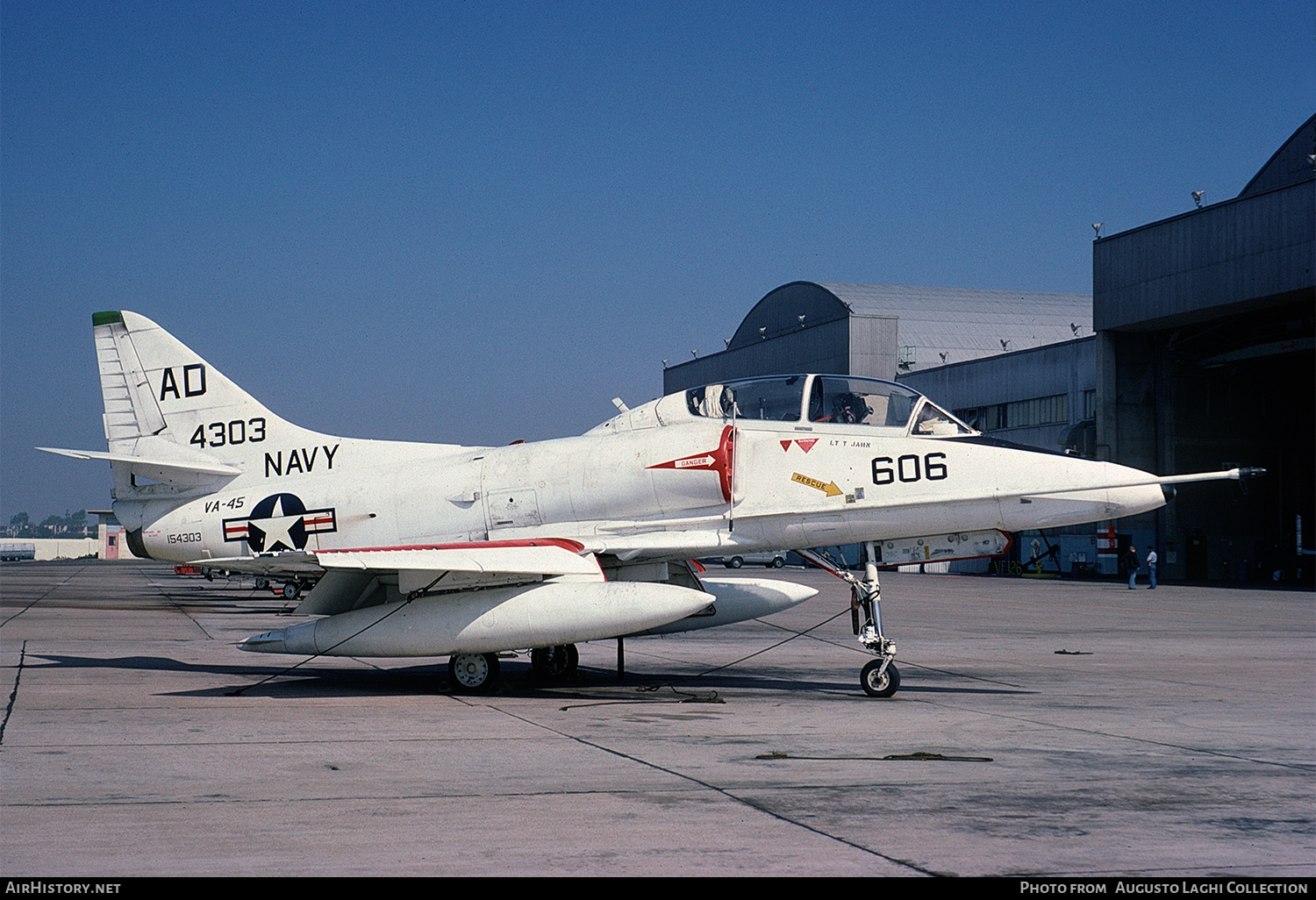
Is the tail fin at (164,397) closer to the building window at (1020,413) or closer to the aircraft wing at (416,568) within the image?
the aircraft wing at (416,568)

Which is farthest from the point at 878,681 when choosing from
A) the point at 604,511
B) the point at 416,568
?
the point at 416,568

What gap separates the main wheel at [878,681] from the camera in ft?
39.8

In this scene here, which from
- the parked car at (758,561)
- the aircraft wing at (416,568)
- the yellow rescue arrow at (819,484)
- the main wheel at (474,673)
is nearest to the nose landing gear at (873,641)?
the yellow rescue arrow at (819,484)

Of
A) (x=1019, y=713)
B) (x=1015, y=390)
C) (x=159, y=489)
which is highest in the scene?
(x=1015, y=390)

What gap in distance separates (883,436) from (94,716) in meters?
7.82

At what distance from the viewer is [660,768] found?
8109 millimetres

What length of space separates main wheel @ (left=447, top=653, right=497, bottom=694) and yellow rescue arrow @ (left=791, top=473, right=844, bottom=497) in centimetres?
362

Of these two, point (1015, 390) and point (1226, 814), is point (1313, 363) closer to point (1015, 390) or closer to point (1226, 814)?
point (1015, 390)

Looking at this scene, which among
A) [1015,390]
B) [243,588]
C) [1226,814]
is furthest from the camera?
[1015,390]

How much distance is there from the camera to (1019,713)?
11.3m

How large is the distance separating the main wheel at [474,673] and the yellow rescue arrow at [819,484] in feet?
11.9

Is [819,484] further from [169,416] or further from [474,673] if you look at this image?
[169,416]

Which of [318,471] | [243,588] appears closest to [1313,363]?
[243,588]

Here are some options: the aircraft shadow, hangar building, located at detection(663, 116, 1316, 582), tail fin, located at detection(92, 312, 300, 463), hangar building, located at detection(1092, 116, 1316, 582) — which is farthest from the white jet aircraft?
hangar building, located at detection(663, 116, 1316, 582)
